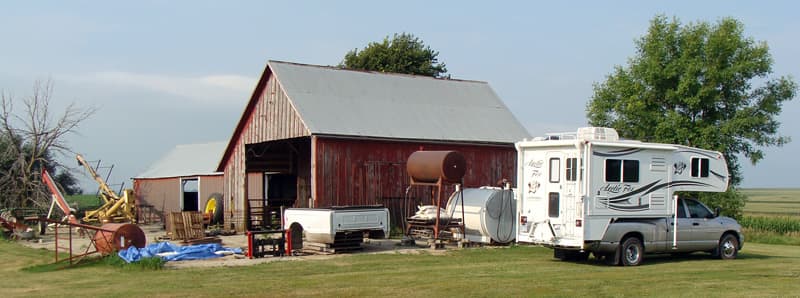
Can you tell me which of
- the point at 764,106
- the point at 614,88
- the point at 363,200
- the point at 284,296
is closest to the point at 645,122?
the point at 614,88

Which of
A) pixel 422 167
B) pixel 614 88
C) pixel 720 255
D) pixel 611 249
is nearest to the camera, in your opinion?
pixel 611 249

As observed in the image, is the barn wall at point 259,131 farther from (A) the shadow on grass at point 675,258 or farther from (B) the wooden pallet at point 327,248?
(A) the shadow on grass at point 675,258

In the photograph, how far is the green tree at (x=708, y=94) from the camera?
132 feet

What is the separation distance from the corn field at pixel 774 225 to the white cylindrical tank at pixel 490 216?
15049 mm

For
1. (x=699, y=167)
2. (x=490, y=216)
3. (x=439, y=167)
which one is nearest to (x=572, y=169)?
(x=699, y=167)

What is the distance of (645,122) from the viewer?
42.5m

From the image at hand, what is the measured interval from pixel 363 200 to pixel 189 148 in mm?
24655

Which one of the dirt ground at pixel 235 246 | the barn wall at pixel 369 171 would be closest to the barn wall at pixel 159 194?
the dirt ground at pixel 235 246

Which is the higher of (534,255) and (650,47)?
(650,47)

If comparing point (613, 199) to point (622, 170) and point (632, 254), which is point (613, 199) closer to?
point (622, 170)

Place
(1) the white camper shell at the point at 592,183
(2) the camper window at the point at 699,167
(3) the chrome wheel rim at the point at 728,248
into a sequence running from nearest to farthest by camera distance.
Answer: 1. (1) the white camper shell at the point at 592,183
2. (2) the camper window at the point at 699,167
3. (3) the chrome wheel rim at the point at 728,248

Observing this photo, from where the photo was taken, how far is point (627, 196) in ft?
59.5

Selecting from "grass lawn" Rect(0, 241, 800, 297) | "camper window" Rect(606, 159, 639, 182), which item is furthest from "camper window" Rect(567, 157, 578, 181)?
"grass lawn" Rect(0, 241, 800, 297)

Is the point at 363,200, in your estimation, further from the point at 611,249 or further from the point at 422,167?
the point at 611,249
